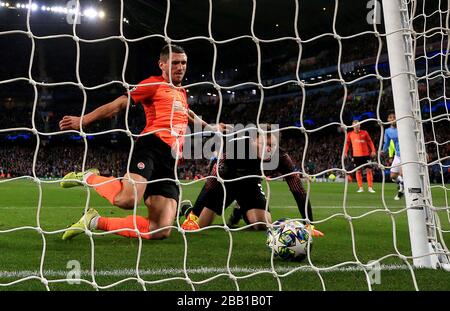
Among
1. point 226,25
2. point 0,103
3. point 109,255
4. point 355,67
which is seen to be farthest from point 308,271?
point 0,103

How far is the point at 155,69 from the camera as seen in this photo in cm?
3259

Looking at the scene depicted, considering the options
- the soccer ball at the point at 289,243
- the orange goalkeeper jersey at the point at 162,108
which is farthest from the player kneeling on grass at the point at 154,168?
the soccer ball at the point at 289,243

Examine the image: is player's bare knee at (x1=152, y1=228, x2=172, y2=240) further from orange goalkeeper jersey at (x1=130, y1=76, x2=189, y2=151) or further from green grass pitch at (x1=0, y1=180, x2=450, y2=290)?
orange goalkeeper jersey at (x1=130, y1=76, x2=189, y2=151)

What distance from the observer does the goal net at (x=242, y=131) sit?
2818 mm

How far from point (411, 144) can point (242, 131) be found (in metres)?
1.02

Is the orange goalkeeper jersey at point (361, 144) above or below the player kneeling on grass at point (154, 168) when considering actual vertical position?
above

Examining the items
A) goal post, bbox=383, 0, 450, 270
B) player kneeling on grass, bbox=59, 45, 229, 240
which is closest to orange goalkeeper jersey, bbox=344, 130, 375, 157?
player kneeling on grass, bbox=59, 45, 229, 240

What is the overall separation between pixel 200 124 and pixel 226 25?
1951 centimetres

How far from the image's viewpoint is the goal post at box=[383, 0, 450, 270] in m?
3.00

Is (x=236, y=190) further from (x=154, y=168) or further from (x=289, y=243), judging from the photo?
(x=289, y=243)

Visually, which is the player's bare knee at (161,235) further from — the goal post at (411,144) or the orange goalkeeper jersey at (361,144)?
the orange goalkeeper jersey at (361,144)

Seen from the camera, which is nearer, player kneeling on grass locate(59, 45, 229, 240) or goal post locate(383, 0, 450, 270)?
goal post locate(383, 0, 450, 270)

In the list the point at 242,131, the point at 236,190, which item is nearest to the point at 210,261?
the point at 242,131
